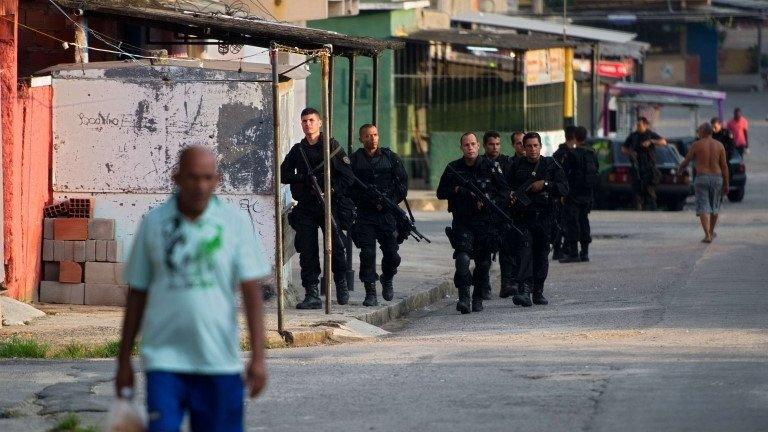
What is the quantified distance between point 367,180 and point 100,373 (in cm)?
508

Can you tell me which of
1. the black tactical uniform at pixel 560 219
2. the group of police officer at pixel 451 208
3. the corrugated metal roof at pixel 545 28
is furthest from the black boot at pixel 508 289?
the corrugated metal roof at pixel 545 28

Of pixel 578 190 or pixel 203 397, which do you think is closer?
pixel 203 397

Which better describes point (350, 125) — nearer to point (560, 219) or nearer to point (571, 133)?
point (571, 133)

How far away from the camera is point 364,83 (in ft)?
106

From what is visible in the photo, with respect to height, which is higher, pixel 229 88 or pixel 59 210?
pixel 229 88

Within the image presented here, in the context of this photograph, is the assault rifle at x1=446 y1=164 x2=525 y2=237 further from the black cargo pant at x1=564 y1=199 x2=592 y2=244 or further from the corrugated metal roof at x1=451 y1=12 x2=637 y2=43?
the corrugated metal roof at x1=451 y1=12 x2=637 y2=43

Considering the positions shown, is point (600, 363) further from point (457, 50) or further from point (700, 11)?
point (700, 11)

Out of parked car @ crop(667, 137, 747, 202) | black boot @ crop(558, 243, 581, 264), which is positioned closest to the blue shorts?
black boot @ crop(558, 243, 581, 264)

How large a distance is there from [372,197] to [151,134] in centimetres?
221

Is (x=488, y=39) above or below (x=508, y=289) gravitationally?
above

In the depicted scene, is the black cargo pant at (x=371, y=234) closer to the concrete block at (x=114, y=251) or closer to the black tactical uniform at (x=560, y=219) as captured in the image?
the concrete block at (x=114, y=251)

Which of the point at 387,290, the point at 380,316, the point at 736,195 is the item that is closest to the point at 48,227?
the point at 380,316

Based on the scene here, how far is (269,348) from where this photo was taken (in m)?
12.1

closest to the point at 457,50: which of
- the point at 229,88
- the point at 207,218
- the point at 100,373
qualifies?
the point at 229,88
